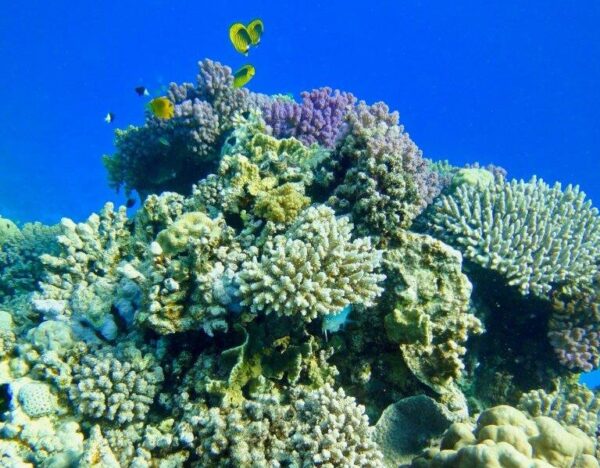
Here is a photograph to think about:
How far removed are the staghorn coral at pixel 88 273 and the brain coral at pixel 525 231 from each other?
409cm

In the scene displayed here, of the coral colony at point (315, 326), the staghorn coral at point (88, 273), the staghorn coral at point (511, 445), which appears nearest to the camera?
the staghorn coral at point (511, 445)

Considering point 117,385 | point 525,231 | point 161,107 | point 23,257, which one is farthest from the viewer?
point 23,257

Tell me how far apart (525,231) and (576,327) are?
4.78ft

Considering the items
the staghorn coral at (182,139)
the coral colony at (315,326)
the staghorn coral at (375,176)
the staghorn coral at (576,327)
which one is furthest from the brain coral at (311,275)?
the staghorn coral at (182,139)

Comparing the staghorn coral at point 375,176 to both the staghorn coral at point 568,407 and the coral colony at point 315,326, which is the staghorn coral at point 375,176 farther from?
the staghorn coral at point 568,407

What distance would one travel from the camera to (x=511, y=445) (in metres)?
2.71

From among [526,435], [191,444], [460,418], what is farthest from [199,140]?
[526,435]

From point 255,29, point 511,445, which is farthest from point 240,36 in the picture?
point 511,445

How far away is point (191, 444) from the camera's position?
3.30 meters

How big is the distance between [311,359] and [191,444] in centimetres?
121

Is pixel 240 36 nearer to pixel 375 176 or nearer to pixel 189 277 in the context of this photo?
pixel 375 176

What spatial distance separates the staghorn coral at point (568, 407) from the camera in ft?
13.9

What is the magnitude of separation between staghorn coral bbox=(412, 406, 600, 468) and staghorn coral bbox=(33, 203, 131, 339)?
315 cm

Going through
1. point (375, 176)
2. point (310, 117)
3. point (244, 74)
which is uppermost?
point (244, 74)
